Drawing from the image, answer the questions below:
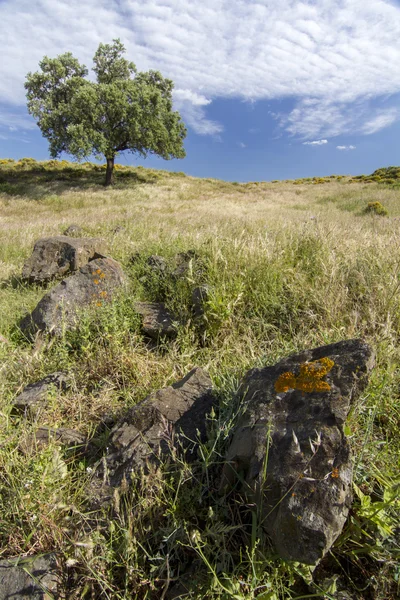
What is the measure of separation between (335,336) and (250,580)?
200 centimetres

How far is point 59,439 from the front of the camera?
2.32 metres

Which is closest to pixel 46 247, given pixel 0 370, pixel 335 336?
pixel 0 370

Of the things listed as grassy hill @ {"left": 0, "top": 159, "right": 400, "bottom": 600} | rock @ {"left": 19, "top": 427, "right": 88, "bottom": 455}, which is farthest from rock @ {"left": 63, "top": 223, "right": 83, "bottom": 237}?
rock @ {"left": 19, "top": 427, "right": 88, "bottom": 455}

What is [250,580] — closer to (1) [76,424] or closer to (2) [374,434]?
(2) [374,434]

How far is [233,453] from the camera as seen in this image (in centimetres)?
175

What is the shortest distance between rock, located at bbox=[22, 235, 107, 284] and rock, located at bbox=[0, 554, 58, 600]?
15.2 feet

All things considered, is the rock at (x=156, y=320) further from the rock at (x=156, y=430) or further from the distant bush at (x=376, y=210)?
the distant bush at (x=376, y=210)

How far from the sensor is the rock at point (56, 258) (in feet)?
18.5

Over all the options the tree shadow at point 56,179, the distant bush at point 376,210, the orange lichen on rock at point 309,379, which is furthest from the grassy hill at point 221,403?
the tree shadow at point 56,179

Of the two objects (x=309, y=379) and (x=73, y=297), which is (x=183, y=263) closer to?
(x=73, y=297)

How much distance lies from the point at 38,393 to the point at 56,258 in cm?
359

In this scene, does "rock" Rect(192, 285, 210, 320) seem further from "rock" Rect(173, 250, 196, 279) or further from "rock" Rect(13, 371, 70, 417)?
"rock" Rect(13, 371, 70, 417)

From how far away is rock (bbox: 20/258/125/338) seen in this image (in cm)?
386

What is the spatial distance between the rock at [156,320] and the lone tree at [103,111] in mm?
23062
